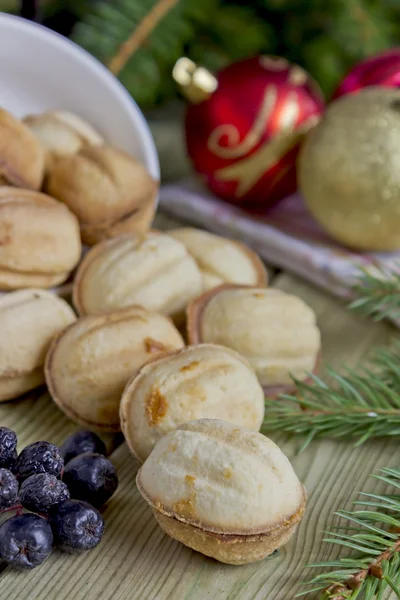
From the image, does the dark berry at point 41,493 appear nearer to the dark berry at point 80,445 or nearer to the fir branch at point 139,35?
the dark berry at point 80,445

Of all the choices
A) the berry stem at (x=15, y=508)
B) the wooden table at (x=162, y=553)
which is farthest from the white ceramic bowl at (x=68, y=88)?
the berry stem at (x=15, y=508)

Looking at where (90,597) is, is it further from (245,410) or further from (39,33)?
(39,33)

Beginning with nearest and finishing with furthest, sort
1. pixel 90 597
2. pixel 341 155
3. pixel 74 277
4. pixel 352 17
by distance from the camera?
1. pixel 90 597
2. pixel 74 277
3. pixel 341 155
4. pixel 352 17

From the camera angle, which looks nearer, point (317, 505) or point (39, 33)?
point (317, 505)

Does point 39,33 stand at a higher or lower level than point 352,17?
lower

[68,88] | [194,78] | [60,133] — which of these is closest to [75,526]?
[60,133]

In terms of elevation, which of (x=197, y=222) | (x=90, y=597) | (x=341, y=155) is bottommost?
(x=197, y=222)

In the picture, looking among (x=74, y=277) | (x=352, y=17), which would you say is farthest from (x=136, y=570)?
(x=352, y=17)
